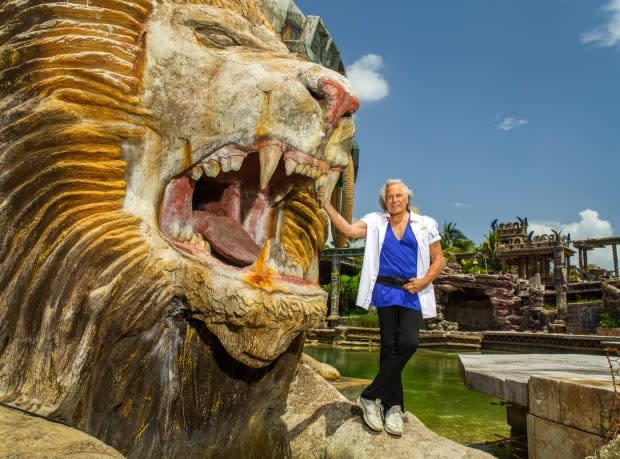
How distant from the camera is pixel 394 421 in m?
2.29

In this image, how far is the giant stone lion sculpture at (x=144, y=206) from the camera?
1371mm

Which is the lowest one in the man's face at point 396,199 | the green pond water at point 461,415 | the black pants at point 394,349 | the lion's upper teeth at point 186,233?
the green pond water at point 461,415

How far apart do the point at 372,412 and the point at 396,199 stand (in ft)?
3.36

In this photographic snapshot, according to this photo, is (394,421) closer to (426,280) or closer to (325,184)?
(426,280)

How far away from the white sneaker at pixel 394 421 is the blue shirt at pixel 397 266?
18.8 inches

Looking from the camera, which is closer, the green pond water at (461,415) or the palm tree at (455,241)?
the green pond water at (461,415)

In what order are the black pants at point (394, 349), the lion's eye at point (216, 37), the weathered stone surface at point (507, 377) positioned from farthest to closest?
the weathered stone surface at point (507, 377) → the black pants at point (394, 349) → the lion's eye at point (216, 37)

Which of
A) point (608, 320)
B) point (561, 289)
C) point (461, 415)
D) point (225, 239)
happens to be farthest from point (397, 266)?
point (561, 289)

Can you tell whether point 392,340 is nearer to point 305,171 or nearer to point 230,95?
point 305,171

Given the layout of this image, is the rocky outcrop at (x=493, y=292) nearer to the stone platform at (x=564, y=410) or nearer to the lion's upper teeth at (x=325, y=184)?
the stone platform at (x=564, y=410)

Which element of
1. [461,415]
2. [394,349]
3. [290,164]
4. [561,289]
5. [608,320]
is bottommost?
[461,415]

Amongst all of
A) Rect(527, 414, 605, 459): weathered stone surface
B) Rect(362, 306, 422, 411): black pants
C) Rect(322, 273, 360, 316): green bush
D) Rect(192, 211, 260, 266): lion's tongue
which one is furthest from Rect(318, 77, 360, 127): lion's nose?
Rect(322, 273, 360, 316): green bush

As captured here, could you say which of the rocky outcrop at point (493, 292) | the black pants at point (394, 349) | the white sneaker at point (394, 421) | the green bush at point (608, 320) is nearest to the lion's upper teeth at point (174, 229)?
the black pants at point (394, 349)

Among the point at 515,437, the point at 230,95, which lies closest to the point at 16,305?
the point at 230,95
